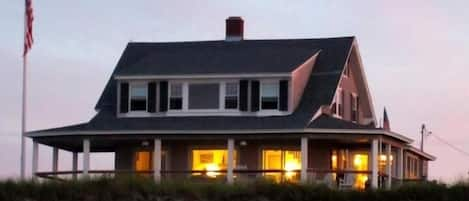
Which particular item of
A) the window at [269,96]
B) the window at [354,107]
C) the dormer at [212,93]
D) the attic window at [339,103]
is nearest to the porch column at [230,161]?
the dormer at [212,93]

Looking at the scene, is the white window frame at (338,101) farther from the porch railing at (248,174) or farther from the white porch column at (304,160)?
the white porch column at (304,160)

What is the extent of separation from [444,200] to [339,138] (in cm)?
519

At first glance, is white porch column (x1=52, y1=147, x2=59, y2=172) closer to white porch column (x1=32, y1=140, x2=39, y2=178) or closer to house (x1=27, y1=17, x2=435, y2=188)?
house (x1=27, y1=17, x2=435, y2=188)

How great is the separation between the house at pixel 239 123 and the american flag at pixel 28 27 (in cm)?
338

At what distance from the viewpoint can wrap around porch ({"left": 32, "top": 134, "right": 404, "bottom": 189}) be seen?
46.0 m

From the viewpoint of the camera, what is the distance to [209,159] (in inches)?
1949

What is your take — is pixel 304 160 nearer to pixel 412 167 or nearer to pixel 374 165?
pixel 374 165

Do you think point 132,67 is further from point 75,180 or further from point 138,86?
point 75,180

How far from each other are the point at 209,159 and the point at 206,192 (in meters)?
6.64

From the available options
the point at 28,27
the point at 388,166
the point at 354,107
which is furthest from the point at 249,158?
the point at 28,27

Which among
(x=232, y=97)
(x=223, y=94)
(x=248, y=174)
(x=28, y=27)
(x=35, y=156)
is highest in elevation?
(x=28, y=27)

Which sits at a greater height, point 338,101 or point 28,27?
point 28,27

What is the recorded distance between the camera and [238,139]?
46.9m

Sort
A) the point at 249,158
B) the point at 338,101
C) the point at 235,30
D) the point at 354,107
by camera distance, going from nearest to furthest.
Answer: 1. the point at 249,158
2. the point at 338,101
3. the point at 354,107
4. the point at 235,30
